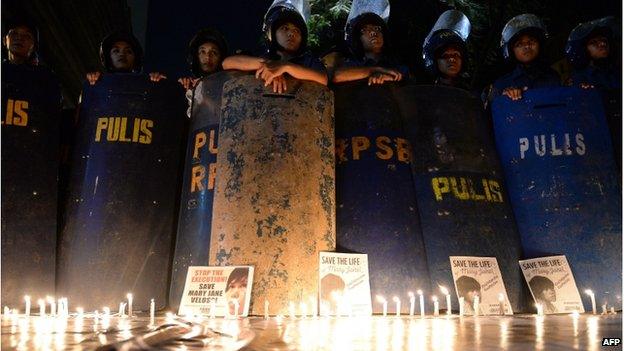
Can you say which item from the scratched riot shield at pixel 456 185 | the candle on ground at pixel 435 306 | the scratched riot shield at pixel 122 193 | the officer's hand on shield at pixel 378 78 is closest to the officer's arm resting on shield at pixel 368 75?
the officer's hand on shield at pixel 378 78

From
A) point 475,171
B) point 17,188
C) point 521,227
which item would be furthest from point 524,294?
point 17,188

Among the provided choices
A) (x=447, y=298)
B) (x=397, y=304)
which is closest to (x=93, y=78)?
(x=397, y=304)

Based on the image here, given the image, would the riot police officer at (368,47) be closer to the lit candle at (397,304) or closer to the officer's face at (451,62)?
the officer's face at (451,62)

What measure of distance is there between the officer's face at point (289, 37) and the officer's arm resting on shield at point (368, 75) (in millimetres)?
463

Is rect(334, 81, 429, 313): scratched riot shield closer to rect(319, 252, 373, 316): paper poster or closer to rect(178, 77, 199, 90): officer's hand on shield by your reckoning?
rect(319, 252, 373, 316): paper poster

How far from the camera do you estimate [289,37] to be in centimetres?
476

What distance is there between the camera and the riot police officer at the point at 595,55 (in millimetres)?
5383

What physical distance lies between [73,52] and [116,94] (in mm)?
8261

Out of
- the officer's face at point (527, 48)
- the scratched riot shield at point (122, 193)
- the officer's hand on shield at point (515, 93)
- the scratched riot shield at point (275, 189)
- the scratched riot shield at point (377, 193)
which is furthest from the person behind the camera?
the officer's face at point (527, 48)

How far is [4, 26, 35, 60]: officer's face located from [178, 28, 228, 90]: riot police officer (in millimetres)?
1506

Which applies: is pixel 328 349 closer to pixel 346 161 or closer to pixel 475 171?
pixel 346 161

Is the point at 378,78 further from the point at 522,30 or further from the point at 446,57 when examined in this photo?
the point at 522,30

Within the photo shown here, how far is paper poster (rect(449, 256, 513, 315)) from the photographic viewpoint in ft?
13.1

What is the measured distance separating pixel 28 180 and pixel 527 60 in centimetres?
481
